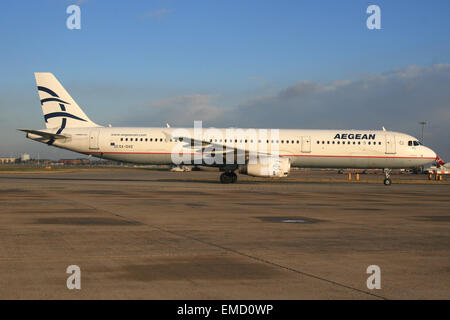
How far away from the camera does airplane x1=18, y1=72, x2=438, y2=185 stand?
35469 mm

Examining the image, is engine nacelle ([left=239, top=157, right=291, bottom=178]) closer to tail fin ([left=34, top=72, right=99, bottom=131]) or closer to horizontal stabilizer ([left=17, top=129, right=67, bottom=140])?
tail fin ([left=34, top=72, right=99, bottom=131])

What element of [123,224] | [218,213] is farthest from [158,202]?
[123,224]

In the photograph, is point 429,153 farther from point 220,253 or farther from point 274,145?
point 220,253

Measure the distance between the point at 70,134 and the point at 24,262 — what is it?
29716 mm

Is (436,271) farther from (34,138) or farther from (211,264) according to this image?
(34,138)

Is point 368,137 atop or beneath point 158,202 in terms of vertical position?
atop

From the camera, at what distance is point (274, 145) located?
35.8m

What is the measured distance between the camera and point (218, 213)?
51.1 ft

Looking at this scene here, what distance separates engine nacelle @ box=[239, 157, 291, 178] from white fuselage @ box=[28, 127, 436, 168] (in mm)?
2916

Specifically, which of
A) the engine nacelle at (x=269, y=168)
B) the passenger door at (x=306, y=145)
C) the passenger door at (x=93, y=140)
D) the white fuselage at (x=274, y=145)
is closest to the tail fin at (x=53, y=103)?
the white fuselage at (x=274, y=145)

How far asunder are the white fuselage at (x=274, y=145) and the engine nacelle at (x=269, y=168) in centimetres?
292

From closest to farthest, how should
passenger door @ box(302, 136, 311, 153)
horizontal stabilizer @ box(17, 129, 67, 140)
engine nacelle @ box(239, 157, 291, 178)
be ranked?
engine nacelle @ box(239, 157, 291, 178)
horizontal stabilizer @ box(17, 129, 67, 140)
passenger door @ box(302, 136, 311, 153)

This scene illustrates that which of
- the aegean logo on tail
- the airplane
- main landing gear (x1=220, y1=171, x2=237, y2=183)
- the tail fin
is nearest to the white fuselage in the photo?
the airplane
